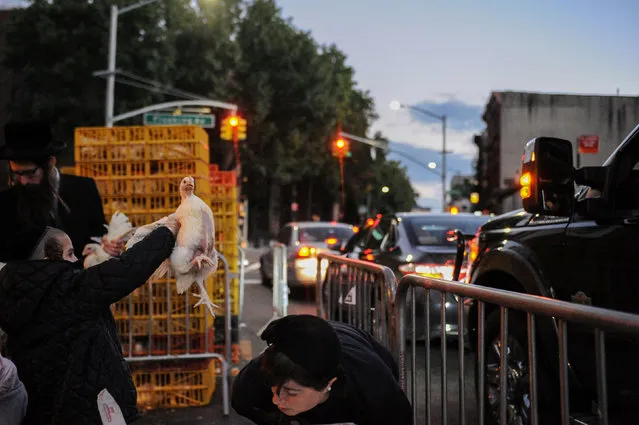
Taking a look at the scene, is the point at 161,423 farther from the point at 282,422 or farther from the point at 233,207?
the point at 282,422

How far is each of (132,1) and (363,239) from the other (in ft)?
90.6

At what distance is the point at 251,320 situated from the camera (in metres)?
11.3

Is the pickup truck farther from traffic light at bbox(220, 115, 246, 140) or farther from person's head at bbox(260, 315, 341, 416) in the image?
traffic light at bbox(220, 115, 246, 140)

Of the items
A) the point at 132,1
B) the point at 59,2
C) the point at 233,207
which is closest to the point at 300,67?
the point at 132,1

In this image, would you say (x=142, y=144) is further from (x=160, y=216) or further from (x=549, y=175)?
(x=549, y=175)

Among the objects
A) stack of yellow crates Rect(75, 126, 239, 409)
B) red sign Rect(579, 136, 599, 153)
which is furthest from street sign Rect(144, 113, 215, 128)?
red sign Rect(579, 136, 599, 153)

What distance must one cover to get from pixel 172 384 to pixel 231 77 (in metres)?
35.5

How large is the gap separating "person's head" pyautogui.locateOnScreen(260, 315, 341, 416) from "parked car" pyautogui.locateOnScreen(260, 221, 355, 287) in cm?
1048

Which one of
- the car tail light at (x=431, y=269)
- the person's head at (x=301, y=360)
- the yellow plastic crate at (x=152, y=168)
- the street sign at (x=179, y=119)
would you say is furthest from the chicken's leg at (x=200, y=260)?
the street sign at (x=179, y=119)

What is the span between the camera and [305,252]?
46.7 ft

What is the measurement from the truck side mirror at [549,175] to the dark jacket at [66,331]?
6.30 ft

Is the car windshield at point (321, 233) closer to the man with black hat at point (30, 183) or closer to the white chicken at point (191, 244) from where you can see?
the man with black hat at point (30, 183)

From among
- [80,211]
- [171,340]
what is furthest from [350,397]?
[171,340]

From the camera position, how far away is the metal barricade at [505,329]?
6.68ft
